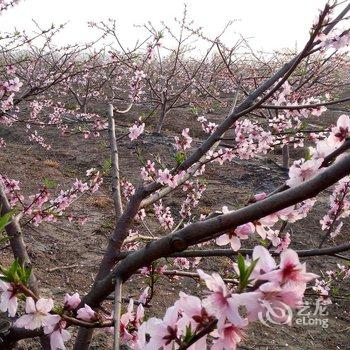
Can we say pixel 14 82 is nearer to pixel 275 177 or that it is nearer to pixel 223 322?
pixel 223 322

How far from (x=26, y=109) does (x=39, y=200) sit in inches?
468

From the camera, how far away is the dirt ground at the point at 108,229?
4.30 meters

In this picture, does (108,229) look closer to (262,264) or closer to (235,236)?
(235,236)

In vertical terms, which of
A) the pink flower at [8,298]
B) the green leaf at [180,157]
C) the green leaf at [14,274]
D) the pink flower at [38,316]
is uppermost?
the green leaf at [180,157]

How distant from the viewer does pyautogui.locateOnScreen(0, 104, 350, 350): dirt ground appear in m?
4.30

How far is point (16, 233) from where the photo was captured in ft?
8.78

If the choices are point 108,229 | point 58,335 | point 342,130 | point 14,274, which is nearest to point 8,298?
point 14,274

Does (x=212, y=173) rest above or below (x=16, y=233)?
above

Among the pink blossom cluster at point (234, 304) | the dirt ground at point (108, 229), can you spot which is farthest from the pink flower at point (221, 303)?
the dirt ground at point (108, 229)

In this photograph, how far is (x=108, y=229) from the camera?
254 inches

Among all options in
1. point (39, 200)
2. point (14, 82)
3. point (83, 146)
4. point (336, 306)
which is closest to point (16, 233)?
point (39, 200)

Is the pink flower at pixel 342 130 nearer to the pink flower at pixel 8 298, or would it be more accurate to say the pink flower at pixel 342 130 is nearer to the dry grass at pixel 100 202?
the pink flower at pixel 8 298

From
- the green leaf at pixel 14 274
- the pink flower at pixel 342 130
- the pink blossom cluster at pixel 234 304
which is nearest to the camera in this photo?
the pink blossom cluster at pixel 234 304

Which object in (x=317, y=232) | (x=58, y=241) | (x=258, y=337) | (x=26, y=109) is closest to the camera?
(x=258, y=337)
